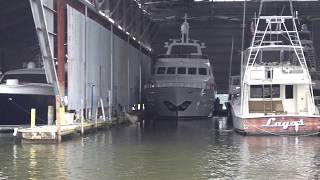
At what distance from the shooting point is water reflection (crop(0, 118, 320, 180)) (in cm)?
1374

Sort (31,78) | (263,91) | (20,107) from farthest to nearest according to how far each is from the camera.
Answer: (31,78)
(263,91)
(20,107)

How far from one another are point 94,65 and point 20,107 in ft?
16.4

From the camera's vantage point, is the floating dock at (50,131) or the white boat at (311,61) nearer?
the floating dock at (50,131)

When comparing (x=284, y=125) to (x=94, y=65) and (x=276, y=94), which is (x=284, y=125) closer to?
(x=276, y=94)

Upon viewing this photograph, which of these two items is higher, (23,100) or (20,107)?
(23,100)

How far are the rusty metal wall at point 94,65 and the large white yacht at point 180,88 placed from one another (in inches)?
69.4

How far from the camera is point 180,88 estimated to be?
3691 cm

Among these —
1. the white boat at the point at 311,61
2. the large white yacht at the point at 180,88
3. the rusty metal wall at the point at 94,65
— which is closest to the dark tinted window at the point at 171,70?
the large white yacht at the point at 180,88

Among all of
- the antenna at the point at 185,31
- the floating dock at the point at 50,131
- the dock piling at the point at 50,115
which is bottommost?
the floating dock at the point at 50,131

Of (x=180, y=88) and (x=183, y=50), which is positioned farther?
(x=183, y=50)

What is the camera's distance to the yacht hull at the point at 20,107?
24391 millimetres

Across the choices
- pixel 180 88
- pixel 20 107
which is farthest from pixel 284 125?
pixel 180 88

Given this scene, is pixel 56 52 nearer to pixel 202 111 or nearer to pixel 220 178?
pixel 220 178

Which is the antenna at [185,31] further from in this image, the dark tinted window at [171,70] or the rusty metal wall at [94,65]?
the rusty metal wall at [94,65]
